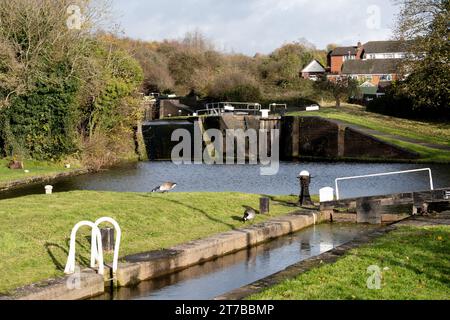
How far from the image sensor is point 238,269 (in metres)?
16.9

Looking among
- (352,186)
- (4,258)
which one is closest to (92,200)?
(4,258)

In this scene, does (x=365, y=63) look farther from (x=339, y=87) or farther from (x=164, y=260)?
(x=164, y=260)

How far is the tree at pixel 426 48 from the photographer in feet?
164

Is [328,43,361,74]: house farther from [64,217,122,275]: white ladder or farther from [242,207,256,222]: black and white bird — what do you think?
[64,217,122,275]: white ladder

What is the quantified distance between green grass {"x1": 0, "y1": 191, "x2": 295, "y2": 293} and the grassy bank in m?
28.0

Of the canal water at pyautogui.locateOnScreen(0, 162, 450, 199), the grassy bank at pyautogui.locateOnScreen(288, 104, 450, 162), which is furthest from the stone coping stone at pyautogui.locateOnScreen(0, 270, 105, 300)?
the grassy bank at pyautogui.locateOnScreen(288, 104, 450, 162)

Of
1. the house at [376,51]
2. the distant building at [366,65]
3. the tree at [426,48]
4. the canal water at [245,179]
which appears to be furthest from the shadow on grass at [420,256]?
the house at [376,51]

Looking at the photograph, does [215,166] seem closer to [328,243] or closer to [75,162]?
[75,162]

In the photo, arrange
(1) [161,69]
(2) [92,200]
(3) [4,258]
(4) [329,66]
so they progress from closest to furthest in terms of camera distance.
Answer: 1. (3) [4,258]
2. (2) [92,200]
3. (1) [161,69]
4. (4) [329,66]

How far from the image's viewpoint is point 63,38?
1715 inches

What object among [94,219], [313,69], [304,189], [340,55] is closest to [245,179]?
[304,189]

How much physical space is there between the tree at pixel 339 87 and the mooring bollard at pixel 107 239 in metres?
65.8

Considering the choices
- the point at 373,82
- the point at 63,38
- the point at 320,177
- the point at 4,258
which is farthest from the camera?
the point at 373,82
